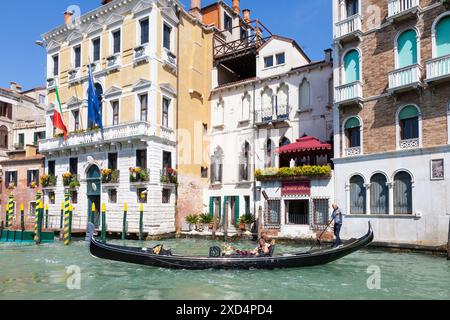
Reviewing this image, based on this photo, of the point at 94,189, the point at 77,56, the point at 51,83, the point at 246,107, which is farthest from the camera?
the point at 51,83

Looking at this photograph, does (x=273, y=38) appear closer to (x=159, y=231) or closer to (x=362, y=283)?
(x=159, y=231)

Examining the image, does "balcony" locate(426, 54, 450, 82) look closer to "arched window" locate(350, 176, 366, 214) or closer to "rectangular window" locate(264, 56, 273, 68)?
"arched window" locate(350, 176, 366, 214)

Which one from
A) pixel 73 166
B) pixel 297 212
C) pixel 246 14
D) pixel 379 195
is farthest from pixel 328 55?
pixel 73 166

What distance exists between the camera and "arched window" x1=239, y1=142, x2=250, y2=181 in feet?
66.2

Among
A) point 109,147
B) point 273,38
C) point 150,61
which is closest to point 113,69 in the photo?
point 150,61

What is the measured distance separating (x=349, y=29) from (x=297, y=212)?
25.4 feet

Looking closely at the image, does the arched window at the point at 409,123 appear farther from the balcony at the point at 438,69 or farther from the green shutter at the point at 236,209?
the green shutter at the point at 236,209

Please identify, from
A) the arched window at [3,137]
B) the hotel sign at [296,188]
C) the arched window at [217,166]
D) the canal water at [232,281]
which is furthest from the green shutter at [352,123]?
the arched window at [3,137]

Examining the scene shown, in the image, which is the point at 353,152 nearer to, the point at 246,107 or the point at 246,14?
the point at 246,107

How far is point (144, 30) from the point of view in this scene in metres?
19.6

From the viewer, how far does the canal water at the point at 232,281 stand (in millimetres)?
8266

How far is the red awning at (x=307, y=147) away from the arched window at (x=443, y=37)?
17.1 feet

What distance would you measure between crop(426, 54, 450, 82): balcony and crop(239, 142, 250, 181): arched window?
9326 mm

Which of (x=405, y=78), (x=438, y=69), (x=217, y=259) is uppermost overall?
(x=438, y=69)
